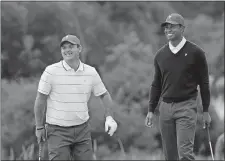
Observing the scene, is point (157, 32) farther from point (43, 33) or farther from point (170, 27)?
point (170, 27)

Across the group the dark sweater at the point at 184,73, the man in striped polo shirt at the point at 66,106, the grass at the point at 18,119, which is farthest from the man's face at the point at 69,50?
the grass at the point at 18,119

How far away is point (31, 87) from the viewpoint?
424 inches

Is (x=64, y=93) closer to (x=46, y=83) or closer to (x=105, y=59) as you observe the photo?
(x=46, y=83)

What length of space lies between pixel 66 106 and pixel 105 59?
7.17 meters

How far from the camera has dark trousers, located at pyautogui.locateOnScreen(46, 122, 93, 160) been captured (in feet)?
17.7

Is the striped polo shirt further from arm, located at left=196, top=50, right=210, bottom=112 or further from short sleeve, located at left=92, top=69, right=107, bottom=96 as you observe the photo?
arm, located at left=196, top=50, right=210, bottom=112

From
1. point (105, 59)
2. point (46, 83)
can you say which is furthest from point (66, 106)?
point (105, 59)

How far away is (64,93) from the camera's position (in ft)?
17.7

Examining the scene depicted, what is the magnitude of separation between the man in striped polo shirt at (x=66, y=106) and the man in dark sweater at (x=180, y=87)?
74 centimetres

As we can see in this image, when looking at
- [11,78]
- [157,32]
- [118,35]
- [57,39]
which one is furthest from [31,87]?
[157,32]

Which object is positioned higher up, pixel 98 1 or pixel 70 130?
pixel 98 1

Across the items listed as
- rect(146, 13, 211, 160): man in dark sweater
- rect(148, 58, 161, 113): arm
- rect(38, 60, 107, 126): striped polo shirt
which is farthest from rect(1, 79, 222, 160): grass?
rect(38, 60, 107, 126): striped polo shirt

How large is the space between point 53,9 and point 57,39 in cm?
65

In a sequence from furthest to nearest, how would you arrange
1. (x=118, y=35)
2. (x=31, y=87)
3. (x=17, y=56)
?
(x=118, y=35)
(x=17, y=56)
(x=31, y=87)
